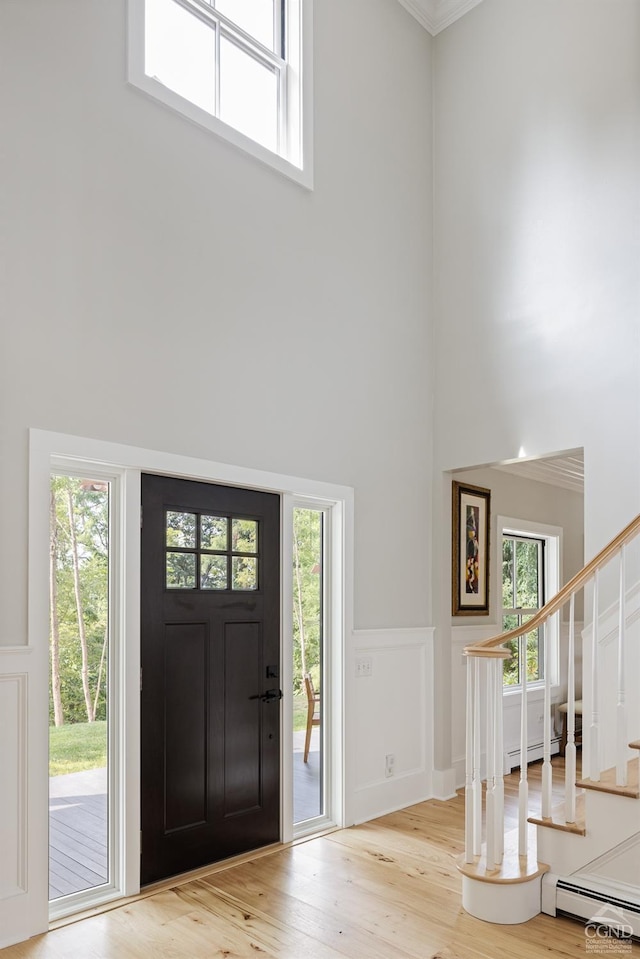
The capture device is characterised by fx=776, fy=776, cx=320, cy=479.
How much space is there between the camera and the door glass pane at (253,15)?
4.47 metres

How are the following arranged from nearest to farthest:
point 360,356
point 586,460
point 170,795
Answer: point 170,795 < point 586,460 < point 360,356

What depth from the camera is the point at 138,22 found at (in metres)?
3.76

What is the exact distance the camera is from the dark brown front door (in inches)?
144

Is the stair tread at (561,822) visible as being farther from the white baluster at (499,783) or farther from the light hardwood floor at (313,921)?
the light hardwood floor at (313,921)

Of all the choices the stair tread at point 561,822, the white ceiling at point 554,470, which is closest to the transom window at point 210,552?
the stair tread at point 561,822

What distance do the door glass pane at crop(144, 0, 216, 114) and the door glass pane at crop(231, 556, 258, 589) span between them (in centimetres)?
243

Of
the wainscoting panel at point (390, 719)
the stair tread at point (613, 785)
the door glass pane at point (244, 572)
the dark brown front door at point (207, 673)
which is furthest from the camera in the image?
the wainscoting panel at point (390, 719)

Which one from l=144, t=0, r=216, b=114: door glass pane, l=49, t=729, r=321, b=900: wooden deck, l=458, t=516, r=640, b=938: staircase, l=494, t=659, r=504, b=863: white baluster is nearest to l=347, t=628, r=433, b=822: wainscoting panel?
l=458, t=516, r=640, b=938: staircase

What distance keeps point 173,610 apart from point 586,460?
251cm

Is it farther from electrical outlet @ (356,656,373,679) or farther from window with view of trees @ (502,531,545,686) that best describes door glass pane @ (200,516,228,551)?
window with view of trees @ (502,531,545,686)

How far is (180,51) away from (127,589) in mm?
2841

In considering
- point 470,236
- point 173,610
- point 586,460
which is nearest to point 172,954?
point 173,610

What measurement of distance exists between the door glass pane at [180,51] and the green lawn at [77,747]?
317cm

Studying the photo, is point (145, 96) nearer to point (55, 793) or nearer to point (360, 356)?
point (360, 356)
